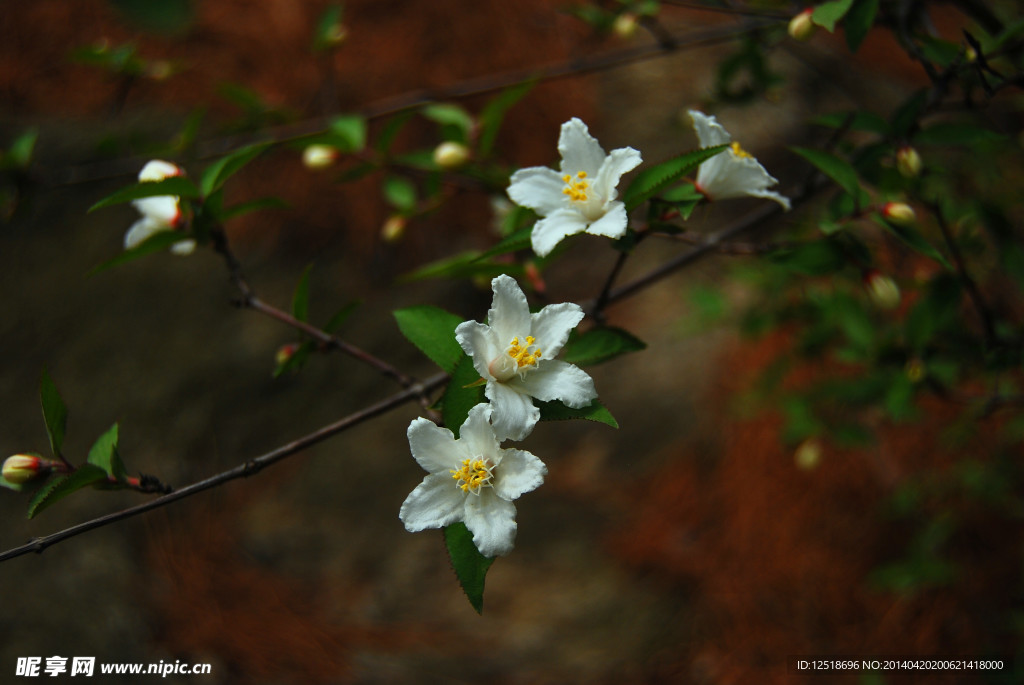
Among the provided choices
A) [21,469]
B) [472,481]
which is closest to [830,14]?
[472,481]

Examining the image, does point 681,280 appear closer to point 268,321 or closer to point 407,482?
point 407,482

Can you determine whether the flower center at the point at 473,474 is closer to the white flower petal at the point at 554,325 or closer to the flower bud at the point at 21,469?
the white flower petal at the point at 554,325

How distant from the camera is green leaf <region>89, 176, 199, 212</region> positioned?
913 millimetres

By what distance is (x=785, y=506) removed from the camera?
2.83 m

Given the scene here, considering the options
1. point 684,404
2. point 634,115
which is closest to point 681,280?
point 684,404

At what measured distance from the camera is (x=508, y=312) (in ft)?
2.72

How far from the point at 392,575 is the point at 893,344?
2024mm

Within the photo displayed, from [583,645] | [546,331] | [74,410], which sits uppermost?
[546,331]

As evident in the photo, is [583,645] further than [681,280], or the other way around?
[681,280]

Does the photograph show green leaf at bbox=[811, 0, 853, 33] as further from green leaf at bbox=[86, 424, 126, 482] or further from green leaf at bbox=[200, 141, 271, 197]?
green leaf at bbox=[86, 424, 126, 482]

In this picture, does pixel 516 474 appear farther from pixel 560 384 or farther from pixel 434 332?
pixel 434 332

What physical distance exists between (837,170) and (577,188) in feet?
1.61

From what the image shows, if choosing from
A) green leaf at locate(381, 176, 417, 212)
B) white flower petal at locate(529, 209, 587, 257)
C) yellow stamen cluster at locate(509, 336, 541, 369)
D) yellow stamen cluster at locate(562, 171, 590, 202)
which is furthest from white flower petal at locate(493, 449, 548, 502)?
green leaf at locate(381, 176, 417, 212)

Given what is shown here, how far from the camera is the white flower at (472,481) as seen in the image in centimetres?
79
